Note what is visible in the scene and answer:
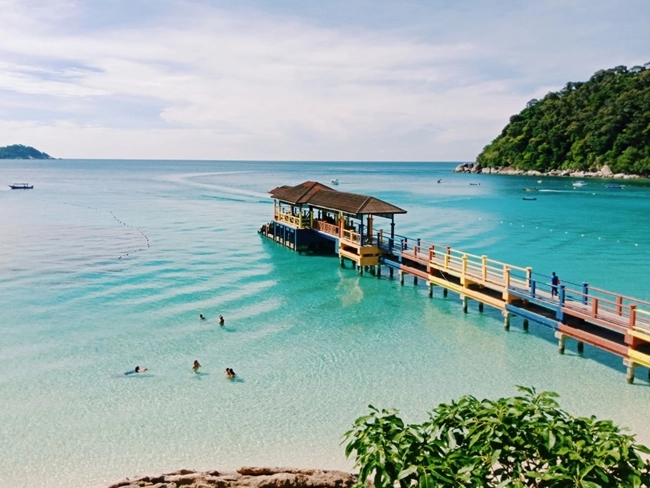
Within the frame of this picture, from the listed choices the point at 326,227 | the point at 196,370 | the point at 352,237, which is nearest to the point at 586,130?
the point at 326,227

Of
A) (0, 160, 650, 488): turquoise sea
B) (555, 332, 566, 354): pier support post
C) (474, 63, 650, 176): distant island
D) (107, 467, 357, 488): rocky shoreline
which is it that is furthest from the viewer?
(474, 63, 650, 176): distant island

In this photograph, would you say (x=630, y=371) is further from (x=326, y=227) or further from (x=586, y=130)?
(x=586, y=130)

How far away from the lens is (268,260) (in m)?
37.1

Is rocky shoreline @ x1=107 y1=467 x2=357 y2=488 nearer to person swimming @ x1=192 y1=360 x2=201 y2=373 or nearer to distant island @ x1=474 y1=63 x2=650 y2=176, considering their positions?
person swimming @ x1=192 y1=360 x2=201 y2=373

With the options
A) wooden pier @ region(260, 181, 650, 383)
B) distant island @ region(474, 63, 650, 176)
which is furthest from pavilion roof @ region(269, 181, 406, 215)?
distant island @ region(474, 63, 650, 176)

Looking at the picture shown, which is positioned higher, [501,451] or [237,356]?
[501,451]

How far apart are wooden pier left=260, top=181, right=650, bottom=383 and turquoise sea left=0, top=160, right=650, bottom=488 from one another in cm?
95

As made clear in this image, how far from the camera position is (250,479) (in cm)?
1034

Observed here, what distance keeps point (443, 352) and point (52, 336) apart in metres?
15.1

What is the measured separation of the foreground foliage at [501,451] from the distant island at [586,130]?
127314 millimetres

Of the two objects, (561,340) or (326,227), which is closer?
(561,340)

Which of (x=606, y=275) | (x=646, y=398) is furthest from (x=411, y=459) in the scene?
(x=606, y=275)

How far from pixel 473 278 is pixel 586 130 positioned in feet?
402

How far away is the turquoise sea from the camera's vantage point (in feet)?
45.0
